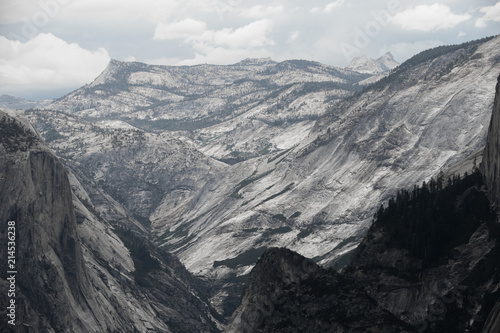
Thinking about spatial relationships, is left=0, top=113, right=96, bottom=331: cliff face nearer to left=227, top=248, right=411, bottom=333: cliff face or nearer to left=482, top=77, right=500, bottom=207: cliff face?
left=227, top=248, right=411, bottom=333: cliff face

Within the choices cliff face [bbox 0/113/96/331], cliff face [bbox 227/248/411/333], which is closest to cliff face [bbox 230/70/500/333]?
cliff face [bbox 227/248/411/333]

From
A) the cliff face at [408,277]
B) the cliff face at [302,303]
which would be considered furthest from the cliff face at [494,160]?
the cliff face at [302,303]

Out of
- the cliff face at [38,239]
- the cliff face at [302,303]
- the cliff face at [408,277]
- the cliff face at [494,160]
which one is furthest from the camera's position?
the cliff face at [38,239]

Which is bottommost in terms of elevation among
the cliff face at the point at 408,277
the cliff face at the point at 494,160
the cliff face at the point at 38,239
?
the cliff face at the point at 408,277

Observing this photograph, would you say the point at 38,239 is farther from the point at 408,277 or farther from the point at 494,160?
the point at 494,160

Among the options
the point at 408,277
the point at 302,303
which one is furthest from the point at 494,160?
the point at 302,303

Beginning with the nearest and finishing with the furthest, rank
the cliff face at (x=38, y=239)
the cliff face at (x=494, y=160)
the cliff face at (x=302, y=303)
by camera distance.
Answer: the cliff face at (x=302, y=303) → the cliff face at (x=494, y=160) → the cliff face at (x=38, y=239)

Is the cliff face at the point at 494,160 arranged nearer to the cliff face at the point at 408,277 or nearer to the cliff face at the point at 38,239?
Answer: the cliff face at the point at 408,277

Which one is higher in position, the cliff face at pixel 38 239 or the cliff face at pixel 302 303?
the cliff face at pixel 38 239

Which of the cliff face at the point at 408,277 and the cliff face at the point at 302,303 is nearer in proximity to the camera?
the cliff face at the point at 302,303
